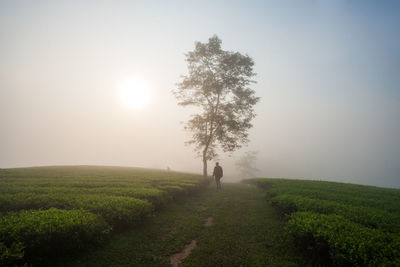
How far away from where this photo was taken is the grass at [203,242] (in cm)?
595

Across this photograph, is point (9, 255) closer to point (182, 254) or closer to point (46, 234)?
point (46, 234)

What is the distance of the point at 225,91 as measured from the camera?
1073 inches

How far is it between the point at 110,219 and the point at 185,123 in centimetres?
2125

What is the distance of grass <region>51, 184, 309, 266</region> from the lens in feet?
19.5

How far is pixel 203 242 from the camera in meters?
7.44

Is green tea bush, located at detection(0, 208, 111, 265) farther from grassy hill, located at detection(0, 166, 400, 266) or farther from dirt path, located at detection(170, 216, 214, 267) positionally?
dirt path, located at detection(170, 216, 214, 267)

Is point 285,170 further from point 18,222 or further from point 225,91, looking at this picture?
point 18,222

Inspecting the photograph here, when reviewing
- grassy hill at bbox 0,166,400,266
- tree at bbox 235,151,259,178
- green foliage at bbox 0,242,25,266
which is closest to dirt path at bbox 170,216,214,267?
grassy hill at bbox 0,166,400,266

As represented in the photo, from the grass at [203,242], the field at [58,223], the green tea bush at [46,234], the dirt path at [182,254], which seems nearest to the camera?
the green tea bush at [46,234]

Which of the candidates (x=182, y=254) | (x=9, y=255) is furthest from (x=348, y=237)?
(x=9, y=255)

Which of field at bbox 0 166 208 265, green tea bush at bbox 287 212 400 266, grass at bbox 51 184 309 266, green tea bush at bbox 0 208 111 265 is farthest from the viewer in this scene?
grass at bbox 51 184 309 266

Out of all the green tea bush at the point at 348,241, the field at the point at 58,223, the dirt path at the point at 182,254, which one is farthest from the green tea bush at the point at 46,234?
the green tea bush at the point at 348,241

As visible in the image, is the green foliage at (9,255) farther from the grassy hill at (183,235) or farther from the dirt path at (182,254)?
the dirt path at (182,254)

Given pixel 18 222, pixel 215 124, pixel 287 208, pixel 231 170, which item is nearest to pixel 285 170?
pixel 231 170
